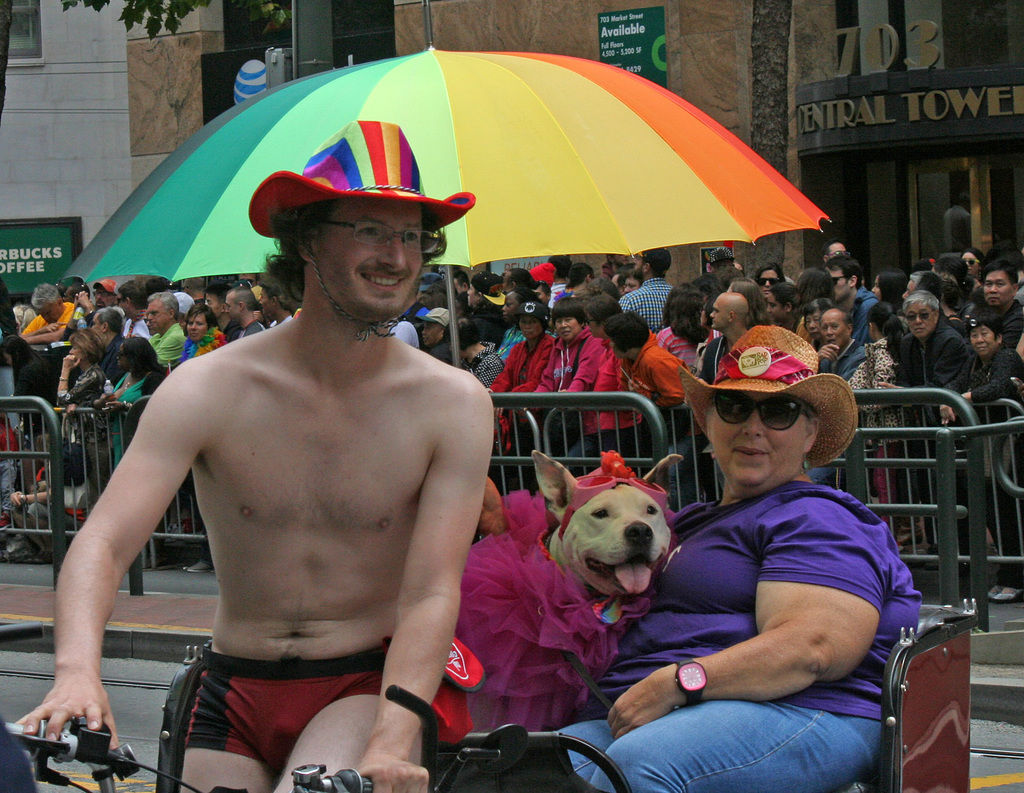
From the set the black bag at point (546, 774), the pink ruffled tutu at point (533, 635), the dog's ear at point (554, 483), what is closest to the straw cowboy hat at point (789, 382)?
the dog's ear at point (554, 483)

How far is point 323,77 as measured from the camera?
17.3 feet

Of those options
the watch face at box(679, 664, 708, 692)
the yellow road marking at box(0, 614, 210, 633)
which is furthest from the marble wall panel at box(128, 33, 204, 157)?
the watch face at box(679, 664, 708, 692)

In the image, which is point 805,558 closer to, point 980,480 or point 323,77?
point 323,77

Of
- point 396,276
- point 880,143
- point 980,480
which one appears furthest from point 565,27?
point 396,276

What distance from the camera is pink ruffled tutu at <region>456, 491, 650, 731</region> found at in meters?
3.26

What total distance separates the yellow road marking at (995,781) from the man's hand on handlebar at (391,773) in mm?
3338

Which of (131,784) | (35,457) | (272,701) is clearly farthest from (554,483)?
(35,457)

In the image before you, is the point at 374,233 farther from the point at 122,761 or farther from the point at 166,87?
the point at 166,87

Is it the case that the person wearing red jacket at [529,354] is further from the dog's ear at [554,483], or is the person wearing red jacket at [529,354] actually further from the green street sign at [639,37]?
the green street sign at [639,37]

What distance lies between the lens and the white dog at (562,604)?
3.27m

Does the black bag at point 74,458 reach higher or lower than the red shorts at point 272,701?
higher

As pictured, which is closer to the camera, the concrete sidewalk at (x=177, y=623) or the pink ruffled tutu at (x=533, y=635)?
the pink ruffled tutu at (x=533, y=635)

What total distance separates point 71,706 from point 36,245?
2553 cm

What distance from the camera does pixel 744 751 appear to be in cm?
292
